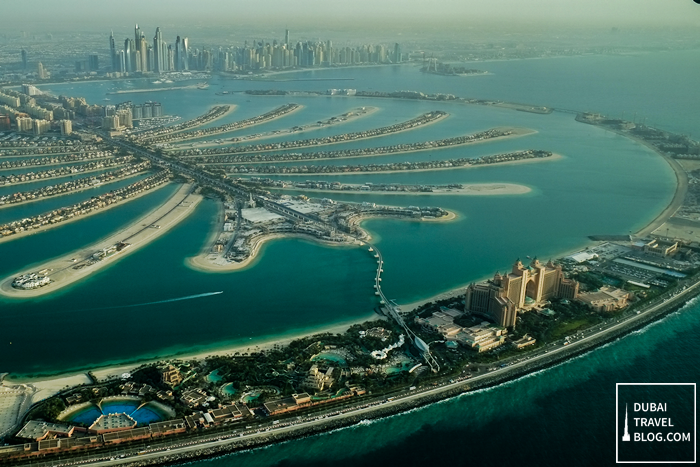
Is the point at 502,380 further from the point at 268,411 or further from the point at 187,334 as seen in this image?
the point at 187,334

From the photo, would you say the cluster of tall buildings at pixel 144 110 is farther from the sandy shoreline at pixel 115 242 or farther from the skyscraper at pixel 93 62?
the skyscraper at pixel 93 62

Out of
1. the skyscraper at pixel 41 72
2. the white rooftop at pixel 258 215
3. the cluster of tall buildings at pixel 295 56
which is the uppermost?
the cluster of tall buildings at pixel 295 56

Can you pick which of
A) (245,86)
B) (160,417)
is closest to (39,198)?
(160,417)

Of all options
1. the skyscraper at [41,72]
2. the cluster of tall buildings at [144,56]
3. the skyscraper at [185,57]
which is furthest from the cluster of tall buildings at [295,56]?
the skyscraper at [41,72]

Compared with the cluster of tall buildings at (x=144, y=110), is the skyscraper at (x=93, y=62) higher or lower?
higher

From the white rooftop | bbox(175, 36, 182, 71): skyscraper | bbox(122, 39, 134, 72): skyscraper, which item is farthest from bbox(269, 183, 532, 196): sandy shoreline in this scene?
bbox(175, 36, 182, 71): skyscraper

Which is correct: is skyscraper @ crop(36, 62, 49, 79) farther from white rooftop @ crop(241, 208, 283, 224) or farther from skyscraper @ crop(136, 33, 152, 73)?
white rooftop @ crop(241, 208, 283, 224)

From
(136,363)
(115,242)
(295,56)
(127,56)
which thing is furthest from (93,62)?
(136,363)
